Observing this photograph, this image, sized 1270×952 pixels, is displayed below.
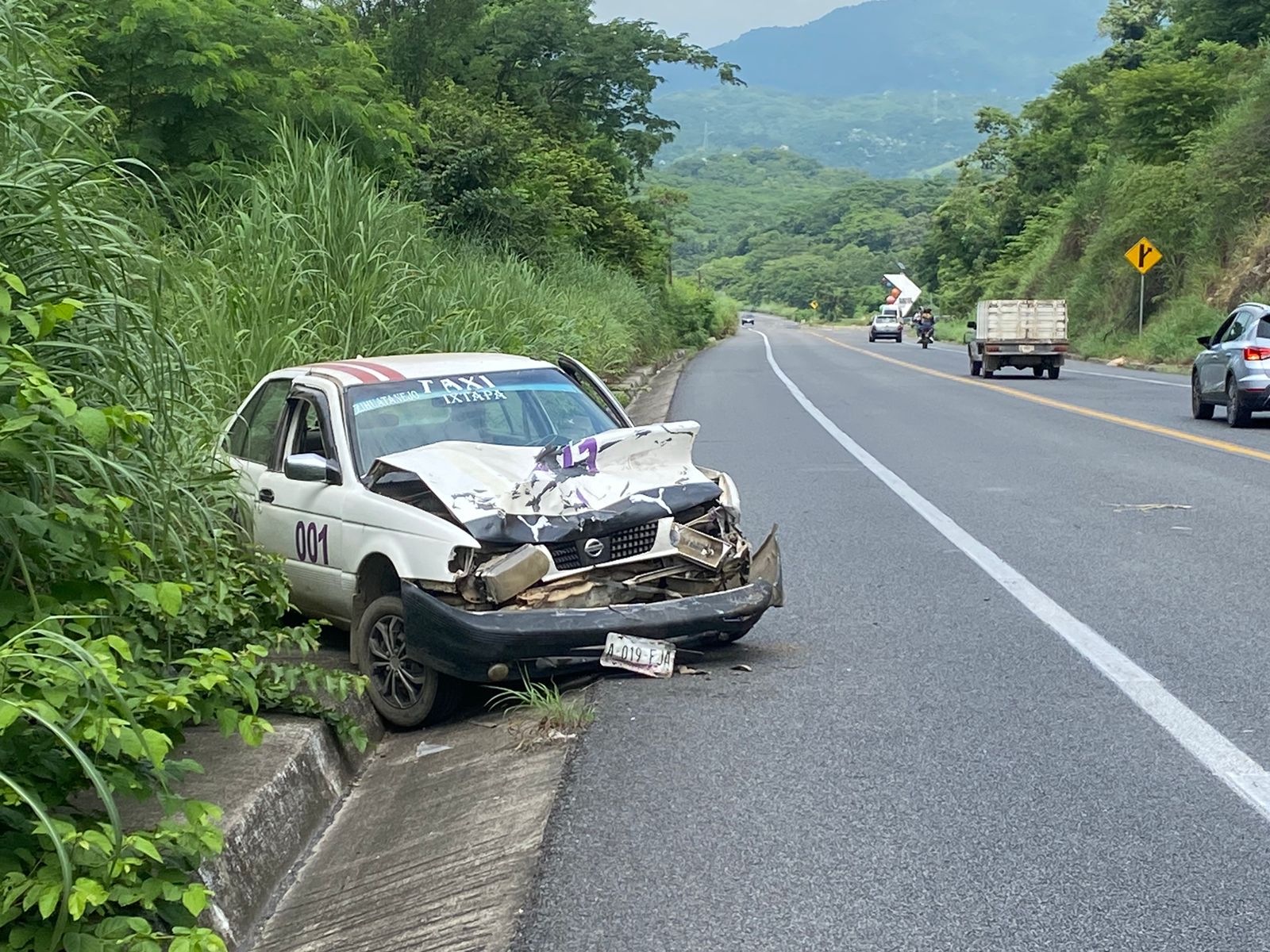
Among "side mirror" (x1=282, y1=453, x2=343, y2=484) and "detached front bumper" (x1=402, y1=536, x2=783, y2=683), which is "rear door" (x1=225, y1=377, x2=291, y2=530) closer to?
"side mirror" (x1=282, y1=453, x2=343, y2=484)

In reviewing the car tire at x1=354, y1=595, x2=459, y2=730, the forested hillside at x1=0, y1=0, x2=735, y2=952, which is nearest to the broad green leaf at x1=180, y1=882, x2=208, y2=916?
the forested hillside at x1=0, y1=0, x2=735, y2=952

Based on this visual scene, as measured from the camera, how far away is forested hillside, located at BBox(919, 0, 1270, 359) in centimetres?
3997

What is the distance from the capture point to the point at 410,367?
25.6 feet

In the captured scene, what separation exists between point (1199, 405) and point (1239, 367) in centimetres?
189

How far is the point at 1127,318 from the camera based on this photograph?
46.4 metres

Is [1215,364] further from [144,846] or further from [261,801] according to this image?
[144,846]

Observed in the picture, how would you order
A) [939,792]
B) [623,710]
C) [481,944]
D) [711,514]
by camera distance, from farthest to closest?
[711,514], [623,710], [939,792], [481,944]

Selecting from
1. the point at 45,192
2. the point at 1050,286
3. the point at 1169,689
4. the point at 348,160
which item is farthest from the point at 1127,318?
the point at 45,192

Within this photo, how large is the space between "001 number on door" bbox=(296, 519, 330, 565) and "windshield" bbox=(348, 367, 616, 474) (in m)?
0.39

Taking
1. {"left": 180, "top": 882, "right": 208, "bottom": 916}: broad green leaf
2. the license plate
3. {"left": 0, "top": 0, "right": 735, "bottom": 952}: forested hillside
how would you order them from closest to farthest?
{"left": 180, "top": 882, "right": 208, "bottom": 916}: broad green leaf < {"left": 0, "top": 0, "right": 735, "bottom": 952}: forested hillside < the license plate

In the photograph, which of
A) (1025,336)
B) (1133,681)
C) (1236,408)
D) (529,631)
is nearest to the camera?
(529,631)

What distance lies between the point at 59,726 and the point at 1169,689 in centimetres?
448

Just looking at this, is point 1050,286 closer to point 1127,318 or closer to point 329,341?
point 1127,318

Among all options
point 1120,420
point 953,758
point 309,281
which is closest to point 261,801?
point 953,758
